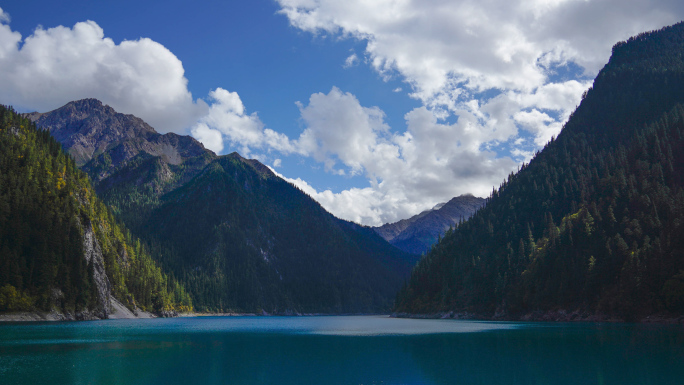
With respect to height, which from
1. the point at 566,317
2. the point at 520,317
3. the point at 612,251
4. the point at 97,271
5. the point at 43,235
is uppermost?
the point at 43,235

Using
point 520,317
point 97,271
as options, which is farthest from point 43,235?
point 520,317

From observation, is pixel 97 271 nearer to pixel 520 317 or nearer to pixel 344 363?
pixel 344 363

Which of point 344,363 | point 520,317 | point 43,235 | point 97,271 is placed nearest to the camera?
point 344,363

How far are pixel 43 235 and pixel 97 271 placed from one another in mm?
24462

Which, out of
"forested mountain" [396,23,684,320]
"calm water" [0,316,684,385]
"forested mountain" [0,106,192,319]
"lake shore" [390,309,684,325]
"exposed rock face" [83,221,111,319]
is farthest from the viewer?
"exposed rock face" [83,221,111,319]

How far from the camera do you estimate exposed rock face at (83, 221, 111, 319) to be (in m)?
146

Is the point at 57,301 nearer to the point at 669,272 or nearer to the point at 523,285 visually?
the point at 523,285

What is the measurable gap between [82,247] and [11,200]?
23.5m

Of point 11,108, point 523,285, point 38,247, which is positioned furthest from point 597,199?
point 11,108

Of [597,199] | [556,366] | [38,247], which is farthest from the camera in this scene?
[597,199]

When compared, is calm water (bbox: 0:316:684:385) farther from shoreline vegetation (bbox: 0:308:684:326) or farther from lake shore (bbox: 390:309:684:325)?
shoreline vegetation (bbox: 0:308:684:326)

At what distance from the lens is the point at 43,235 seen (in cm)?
12938

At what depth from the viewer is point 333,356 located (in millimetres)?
54062

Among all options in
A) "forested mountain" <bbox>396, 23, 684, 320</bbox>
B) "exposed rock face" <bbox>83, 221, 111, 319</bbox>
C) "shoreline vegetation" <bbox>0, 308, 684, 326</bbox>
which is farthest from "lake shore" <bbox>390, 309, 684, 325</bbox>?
"exposed rock face" <bbox>83, 221, 111, 319</bbox>
